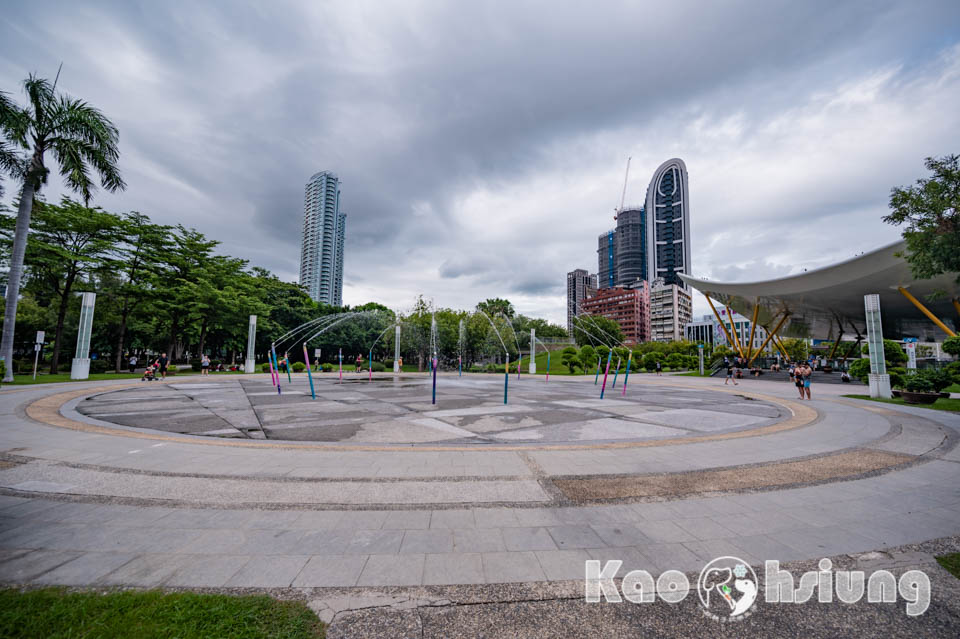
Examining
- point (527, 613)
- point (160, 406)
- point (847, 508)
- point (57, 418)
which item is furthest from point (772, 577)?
point (160, 406)

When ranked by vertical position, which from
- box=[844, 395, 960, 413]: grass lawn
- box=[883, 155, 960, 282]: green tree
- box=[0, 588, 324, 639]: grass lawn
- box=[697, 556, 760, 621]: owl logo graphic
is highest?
box=[883, 155, 960, 282]: green tree

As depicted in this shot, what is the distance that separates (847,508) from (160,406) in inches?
721

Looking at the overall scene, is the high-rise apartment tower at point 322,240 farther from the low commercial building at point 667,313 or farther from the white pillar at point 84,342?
the white pillar at point 84,342

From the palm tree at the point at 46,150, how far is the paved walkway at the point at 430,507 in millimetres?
19607

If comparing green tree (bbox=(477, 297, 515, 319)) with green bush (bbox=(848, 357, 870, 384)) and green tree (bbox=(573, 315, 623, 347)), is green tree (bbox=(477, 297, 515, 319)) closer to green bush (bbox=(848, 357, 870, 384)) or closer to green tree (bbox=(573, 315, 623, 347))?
green tree (bbox=(573, 315, 623, 347))

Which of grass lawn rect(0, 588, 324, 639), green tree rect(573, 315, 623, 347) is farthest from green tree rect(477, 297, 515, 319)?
grass lawn rect(0, 588, 324, 639)

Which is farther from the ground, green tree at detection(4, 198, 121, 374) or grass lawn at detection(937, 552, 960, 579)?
green tree at detection(4, 198, 121, 374)

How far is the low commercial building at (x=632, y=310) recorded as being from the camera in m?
152

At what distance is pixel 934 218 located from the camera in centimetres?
1108

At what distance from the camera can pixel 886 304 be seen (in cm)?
4550

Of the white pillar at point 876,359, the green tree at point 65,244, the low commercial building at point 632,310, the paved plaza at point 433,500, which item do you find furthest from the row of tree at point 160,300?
the low commercial building at point 632,310

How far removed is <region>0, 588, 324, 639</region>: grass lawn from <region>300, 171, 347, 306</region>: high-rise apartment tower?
17288 centimetres

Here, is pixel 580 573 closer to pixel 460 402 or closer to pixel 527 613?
pixel 527 613

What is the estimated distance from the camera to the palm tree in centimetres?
2067
